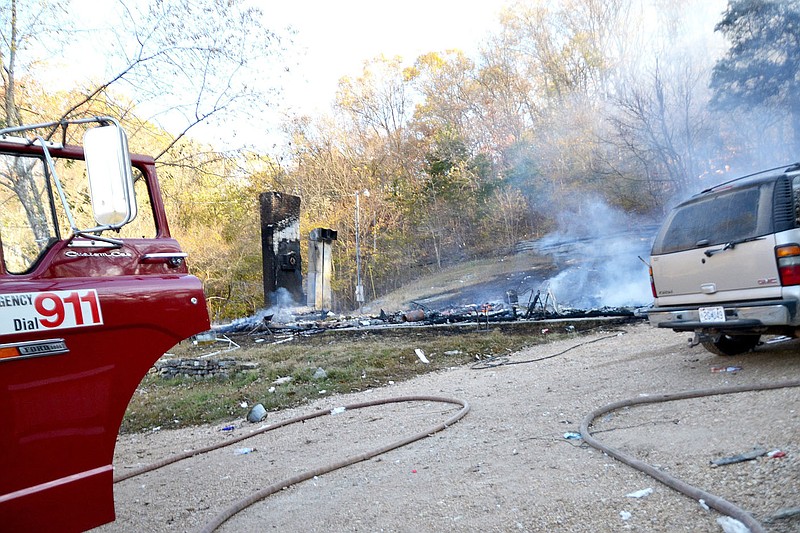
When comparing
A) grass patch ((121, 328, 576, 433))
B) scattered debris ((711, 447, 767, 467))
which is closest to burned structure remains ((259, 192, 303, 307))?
grass patch ((121, 328, 576, 433))

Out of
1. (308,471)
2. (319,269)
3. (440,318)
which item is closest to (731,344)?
(308,471)

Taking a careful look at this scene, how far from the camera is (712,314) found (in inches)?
215

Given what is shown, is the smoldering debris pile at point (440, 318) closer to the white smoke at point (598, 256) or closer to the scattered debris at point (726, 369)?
the white smoke at point (598, 256)

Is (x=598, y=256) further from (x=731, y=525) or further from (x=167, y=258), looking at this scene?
(x=167, y=258)

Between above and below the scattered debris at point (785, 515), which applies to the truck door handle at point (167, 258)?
above

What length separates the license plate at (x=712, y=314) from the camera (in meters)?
5.38

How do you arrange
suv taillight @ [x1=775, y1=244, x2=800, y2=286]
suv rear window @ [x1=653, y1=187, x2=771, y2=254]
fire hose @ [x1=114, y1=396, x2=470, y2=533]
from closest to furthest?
fire hose @ [x1=114, y1=396, x2=470, y2=533] → suv taillight @ [x1=775, y1=244, x2=800, y2=286] → suv rear window @ [x1=653, y1=187, x2=771, y2=254]

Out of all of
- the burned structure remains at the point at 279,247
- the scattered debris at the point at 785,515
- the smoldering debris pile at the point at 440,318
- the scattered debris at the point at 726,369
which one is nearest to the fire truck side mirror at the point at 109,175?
the scattered debris at the point at 785,515

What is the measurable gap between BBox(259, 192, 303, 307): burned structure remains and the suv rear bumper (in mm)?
16637

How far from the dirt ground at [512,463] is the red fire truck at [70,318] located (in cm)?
139

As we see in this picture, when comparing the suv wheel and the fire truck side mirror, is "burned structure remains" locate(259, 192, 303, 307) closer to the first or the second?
the suv wheel

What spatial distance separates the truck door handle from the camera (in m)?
2.83

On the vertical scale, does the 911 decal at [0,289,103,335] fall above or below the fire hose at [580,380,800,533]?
above

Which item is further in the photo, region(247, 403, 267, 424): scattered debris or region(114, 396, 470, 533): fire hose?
region(247, 403, 267, 424): scattered debris
